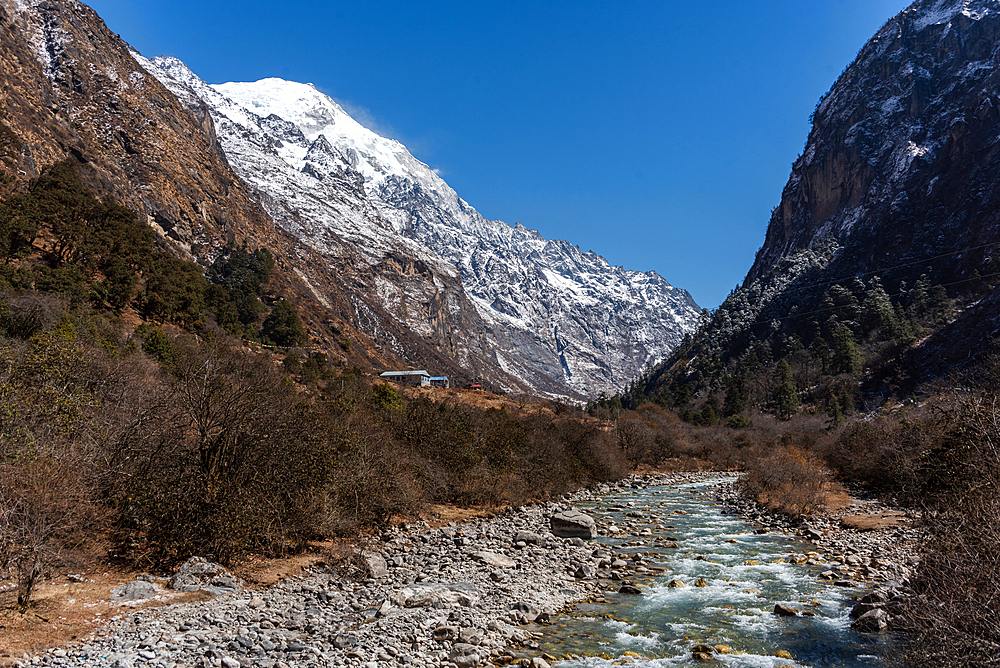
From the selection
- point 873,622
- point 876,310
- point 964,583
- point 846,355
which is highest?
point 876,310

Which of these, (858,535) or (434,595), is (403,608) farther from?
(858,535)

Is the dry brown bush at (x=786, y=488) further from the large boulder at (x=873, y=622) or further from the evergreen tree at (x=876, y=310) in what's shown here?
the evergreen tree at (x=876, y=310)

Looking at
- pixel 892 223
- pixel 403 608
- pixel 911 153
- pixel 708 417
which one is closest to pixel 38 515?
pixel 403 608

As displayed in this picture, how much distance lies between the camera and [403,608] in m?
11.6

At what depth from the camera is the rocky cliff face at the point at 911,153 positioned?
88625 mm

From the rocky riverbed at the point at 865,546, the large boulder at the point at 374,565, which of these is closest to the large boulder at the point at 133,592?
the large boulder at the point at 374,565

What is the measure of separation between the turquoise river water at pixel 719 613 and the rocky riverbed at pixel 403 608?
33.8 inches

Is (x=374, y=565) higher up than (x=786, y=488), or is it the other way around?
(x=786, y=488)

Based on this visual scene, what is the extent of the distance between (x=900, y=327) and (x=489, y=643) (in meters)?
85.3

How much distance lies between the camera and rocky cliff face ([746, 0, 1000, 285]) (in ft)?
291

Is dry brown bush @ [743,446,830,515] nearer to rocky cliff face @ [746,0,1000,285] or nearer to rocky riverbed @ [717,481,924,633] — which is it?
rocky riverbed @ [717,481,924,633]

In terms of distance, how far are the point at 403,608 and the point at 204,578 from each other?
178 inches

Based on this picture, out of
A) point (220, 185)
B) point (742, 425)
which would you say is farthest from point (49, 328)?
point (220, 185)

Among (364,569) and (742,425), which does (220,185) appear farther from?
(364,569)
